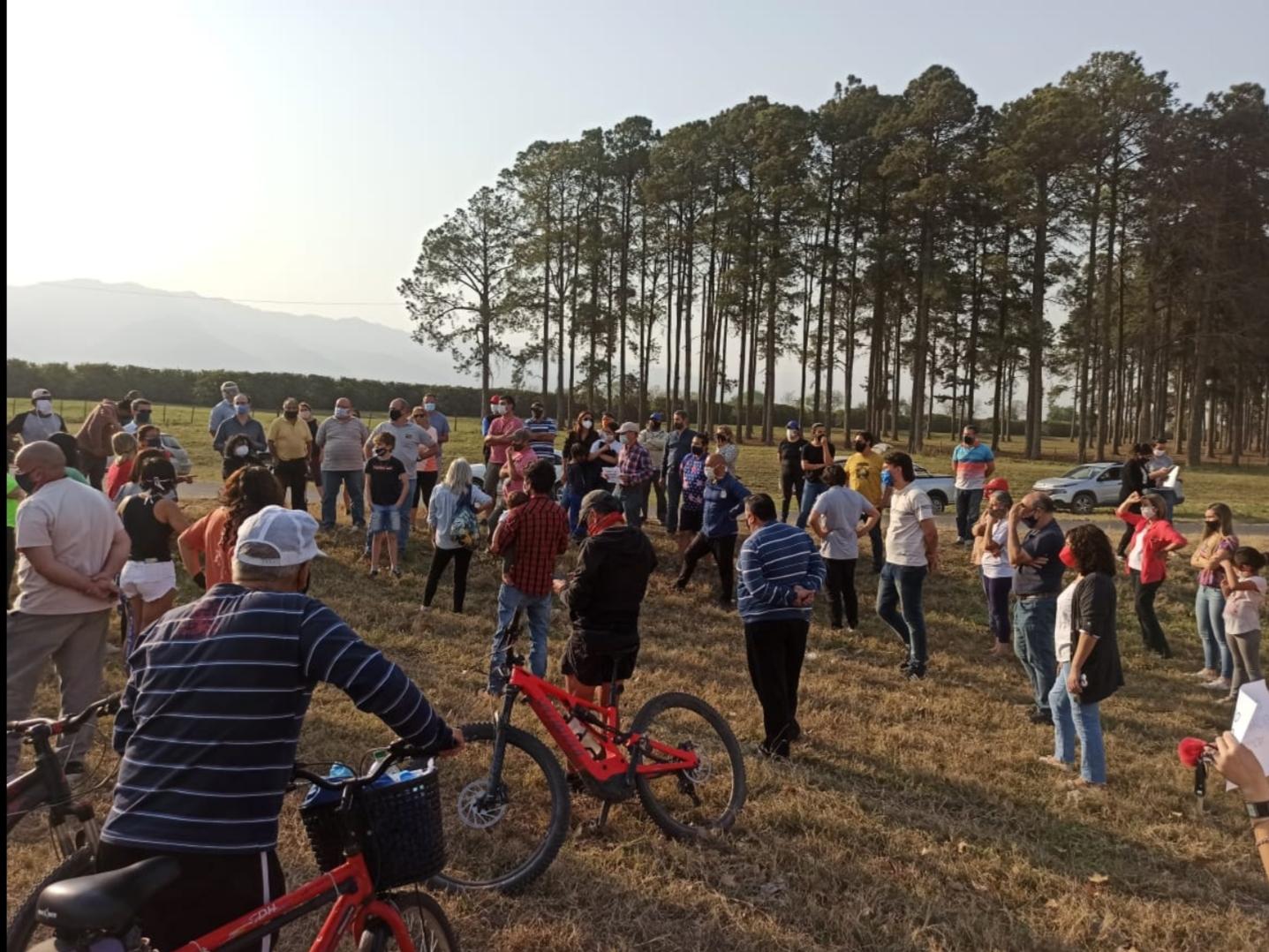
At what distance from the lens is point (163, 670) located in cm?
230

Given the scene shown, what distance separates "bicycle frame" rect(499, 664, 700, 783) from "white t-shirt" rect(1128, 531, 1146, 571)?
24.3ft

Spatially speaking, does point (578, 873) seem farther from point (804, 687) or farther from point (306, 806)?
point (804, 687)

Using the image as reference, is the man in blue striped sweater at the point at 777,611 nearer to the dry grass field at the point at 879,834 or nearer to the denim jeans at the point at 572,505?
the dry grass field at the point at 879,834

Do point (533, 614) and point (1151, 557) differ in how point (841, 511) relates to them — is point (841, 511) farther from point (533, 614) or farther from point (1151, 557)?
point (533, 614)

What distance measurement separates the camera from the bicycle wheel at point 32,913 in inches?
108

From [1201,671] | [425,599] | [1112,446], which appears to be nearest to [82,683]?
[425,599]

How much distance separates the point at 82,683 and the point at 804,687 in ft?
18.2

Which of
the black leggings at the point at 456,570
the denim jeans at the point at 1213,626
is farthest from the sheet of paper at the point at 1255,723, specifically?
the black leggings at the point at 456,570

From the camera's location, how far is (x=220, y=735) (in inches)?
89.3

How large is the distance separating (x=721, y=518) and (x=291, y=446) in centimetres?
559

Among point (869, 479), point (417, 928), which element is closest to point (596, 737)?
point (417, 928)

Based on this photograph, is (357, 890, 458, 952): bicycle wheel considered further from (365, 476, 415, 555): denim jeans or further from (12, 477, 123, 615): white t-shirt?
(365, 476, 415, 555): denim jeans

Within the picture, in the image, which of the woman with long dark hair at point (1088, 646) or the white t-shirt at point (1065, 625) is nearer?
the woman with long dark hair at point (1088, 646)

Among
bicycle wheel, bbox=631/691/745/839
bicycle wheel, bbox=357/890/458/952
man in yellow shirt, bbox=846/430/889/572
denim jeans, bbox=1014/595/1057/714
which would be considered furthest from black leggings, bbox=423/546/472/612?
bicycle wheel, bbox=357/890/458/952
